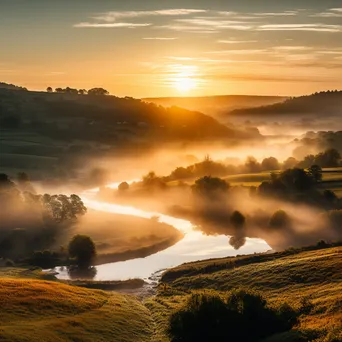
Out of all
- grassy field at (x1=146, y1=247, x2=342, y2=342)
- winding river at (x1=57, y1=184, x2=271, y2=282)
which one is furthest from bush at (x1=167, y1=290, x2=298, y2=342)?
winding river at (x1=57, y1=184, x2=271, y2=282)

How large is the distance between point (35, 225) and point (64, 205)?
44.6 feet

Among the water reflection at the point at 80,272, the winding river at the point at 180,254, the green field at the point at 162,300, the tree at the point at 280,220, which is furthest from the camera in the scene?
the tree at the point at 280,220

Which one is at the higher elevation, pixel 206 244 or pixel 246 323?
pixel 206 244

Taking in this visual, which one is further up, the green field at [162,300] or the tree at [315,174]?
the tree at [315,174]

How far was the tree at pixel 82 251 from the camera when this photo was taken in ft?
414

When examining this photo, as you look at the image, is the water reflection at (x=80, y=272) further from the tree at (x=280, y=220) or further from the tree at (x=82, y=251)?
the tree at (x=280, y=220)

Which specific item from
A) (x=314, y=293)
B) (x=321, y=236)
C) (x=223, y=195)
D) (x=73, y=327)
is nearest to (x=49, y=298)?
(x=73, y=327)

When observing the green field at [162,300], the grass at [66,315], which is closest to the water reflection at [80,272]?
the green field at [162,300]

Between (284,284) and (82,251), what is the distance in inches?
1931

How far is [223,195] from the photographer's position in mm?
194875

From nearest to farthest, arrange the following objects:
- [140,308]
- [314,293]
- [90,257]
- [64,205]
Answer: [314,293] < [140,308] < [90,257] < [64,205]

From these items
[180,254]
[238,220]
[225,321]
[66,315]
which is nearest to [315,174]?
[238,220]

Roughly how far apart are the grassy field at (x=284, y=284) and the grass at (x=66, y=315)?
12.0ft

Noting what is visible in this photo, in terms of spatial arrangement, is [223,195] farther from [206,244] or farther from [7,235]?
[7,235]
